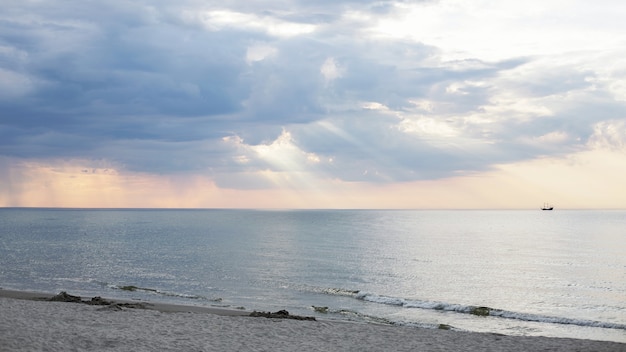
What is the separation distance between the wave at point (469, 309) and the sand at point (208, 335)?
10.1 metres

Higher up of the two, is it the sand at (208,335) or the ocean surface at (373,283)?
the sand at (208,335)

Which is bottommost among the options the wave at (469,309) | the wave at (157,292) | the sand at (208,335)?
the wave at (157,292)

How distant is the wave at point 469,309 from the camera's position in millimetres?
31266

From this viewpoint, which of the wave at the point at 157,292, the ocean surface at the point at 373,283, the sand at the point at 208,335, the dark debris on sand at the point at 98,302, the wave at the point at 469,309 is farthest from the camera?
the wave at the point at 157,292

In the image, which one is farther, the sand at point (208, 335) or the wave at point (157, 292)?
the wave at point (157, 292)

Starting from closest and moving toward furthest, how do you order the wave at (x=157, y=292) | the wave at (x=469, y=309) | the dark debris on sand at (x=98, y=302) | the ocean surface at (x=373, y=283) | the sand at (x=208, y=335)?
the sand at (x=208, y=335)
the dark debris on sand at (x=98, y=302)
the wave at (x=469, y=309)
the ocean surface at (x=373, y=283)
the wave at (x=157, y=292)

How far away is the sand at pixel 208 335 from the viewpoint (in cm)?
1850

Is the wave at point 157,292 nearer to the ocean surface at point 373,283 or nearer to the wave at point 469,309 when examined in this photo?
the ocean surface at point 373,283

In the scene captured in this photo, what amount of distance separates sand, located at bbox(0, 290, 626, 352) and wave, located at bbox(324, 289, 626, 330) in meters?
10.1

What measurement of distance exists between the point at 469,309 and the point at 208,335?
64.6ft

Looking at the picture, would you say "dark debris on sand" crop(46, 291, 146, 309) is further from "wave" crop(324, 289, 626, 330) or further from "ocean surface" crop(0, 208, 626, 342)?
"wave" crop(324, 289, 626, 330)

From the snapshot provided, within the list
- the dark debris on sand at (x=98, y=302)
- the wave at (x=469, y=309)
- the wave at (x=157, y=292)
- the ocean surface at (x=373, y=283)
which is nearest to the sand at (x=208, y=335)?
the dark debris on sand at (x=98, y=302)

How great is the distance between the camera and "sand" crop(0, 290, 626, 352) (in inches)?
728

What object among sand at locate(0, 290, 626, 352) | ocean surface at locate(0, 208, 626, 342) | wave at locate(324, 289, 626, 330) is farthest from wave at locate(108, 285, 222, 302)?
sand at locate(0, 290, 626, 352)
